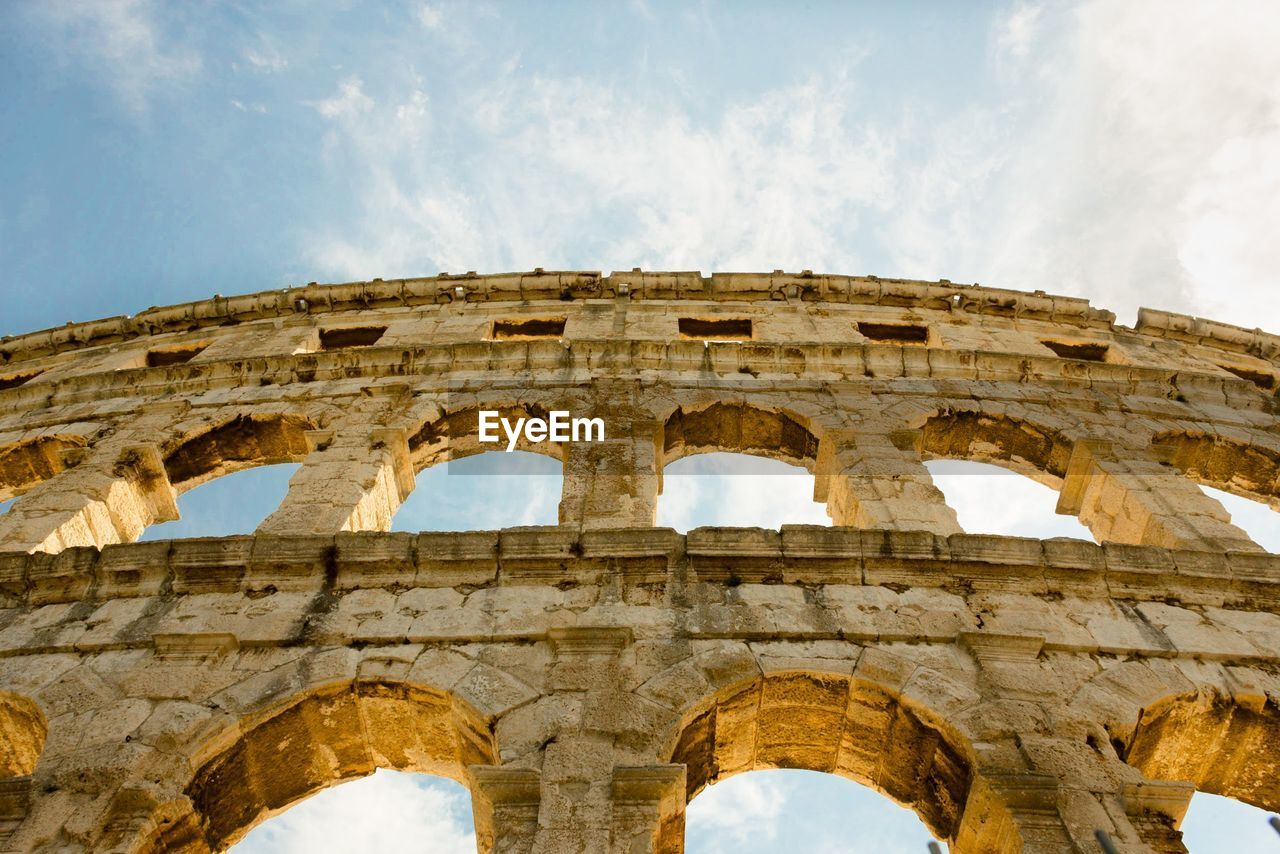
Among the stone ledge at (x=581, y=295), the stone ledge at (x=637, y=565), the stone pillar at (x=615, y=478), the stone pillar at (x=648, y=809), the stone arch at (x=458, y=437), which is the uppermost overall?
the stone ledge at (x=581, y=295)

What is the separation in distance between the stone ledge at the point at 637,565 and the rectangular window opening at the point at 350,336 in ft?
24.1

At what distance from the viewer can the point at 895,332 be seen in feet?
45.6

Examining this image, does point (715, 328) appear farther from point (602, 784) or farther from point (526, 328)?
point (602, 784)

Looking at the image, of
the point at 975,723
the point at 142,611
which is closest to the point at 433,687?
the point at 142,611

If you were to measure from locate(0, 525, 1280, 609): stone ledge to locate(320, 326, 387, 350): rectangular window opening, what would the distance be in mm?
7350

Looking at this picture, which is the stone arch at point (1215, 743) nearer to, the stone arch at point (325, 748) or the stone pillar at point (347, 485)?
the stone arch at point (325, 748)

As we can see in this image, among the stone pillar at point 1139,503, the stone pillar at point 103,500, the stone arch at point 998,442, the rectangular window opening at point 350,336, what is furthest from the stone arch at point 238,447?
the stone pillar at point 1139,503

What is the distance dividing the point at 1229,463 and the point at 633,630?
27.5 ft

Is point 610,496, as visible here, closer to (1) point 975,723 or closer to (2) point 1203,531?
(1) point 975,723

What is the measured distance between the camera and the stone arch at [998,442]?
10.2m

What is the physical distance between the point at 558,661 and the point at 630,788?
3.83ft

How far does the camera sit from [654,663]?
6.02m

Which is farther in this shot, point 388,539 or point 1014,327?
point 1014,327

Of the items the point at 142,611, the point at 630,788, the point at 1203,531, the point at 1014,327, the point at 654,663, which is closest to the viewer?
the point at 630,788
